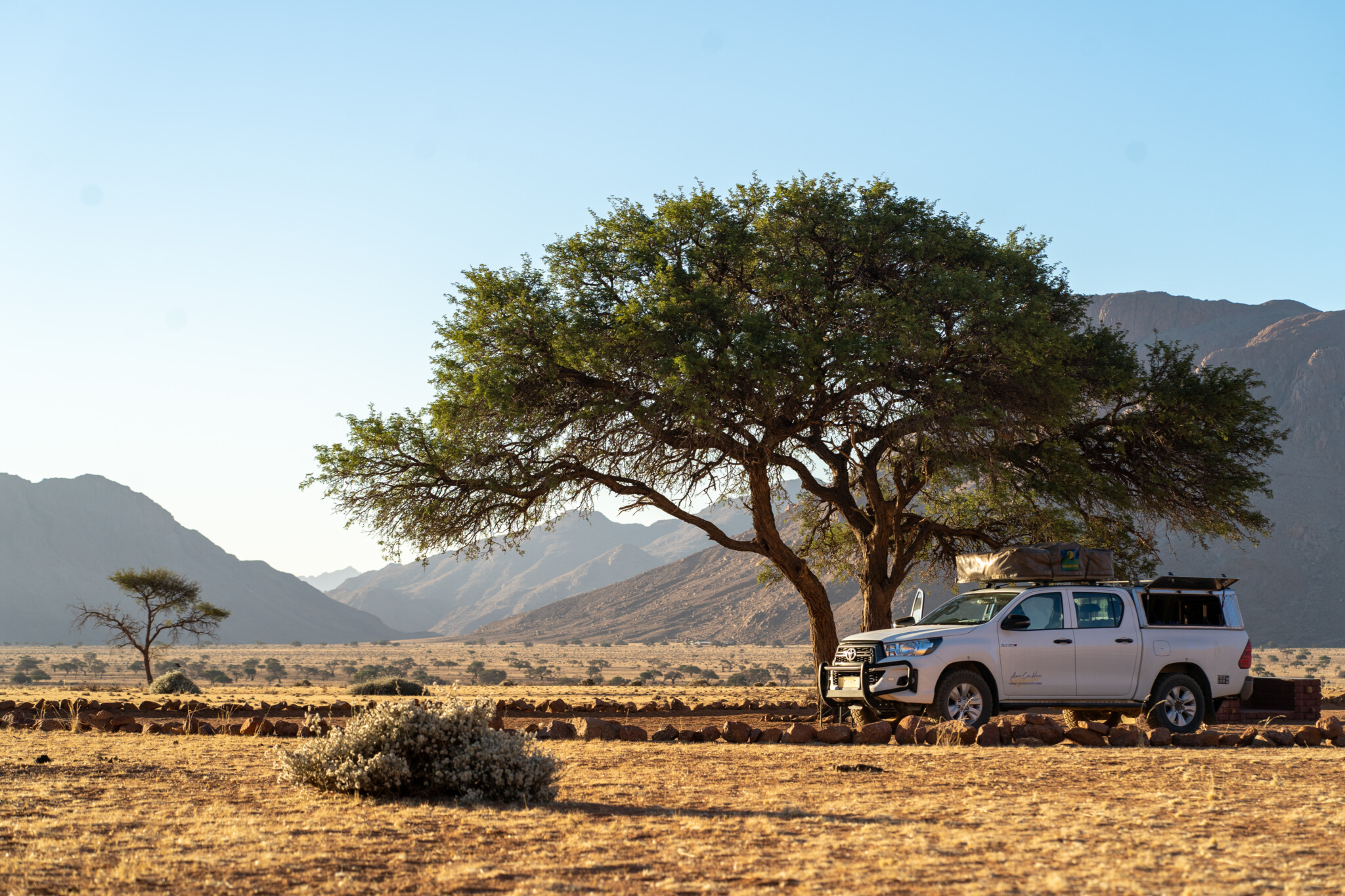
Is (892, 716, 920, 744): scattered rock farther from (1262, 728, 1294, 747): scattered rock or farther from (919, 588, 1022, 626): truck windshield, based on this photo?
(1262, 728, 1294, 747): scattered rock

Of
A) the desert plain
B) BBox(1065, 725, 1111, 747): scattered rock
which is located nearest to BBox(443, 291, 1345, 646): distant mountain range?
BBox(1065, 725, 1111, 747): scattered rock

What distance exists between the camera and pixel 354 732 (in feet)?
30.5

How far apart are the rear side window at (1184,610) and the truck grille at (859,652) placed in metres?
3.95

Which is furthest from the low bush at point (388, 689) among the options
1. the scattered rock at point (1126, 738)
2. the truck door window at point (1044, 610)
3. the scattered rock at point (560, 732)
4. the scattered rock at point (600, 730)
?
the scattered rock at point (1126, 738)

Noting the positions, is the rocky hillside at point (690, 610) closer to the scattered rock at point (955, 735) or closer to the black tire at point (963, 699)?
the black tire at point (963, 699)

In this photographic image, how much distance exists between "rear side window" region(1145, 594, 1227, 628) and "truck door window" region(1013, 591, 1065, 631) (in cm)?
132

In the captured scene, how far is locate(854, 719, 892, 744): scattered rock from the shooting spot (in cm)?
1362

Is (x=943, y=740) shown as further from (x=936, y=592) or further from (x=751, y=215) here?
(x=936, y=592)

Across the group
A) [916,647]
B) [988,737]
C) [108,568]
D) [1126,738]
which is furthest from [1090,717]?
[108,568]

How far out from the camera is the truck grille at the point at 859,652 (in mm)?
14438

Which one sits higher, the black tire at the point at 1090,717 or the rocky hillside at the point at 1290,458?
the rocky hillside at the point at 1290,458

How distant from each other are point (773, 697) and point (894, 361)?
10.7 m

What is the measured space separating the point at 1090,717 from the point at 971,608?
15.4ft

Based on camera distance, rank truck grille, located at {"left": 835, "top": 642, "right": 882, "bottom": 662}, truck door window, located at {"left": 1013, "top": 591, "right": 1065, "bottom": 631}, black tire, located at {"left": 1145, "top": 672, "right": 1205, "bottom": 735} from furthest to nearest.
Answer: black tire, located at {"left": 1145, "top": 672, "right": 1205, "bottom": 735} < truck door window, located at {"left": 1013, "top": 591, "right": 1065, "bottom": 631} < truck grille, located at {"left": 835, "top": 642, "right": 882, "bottom": 662}
